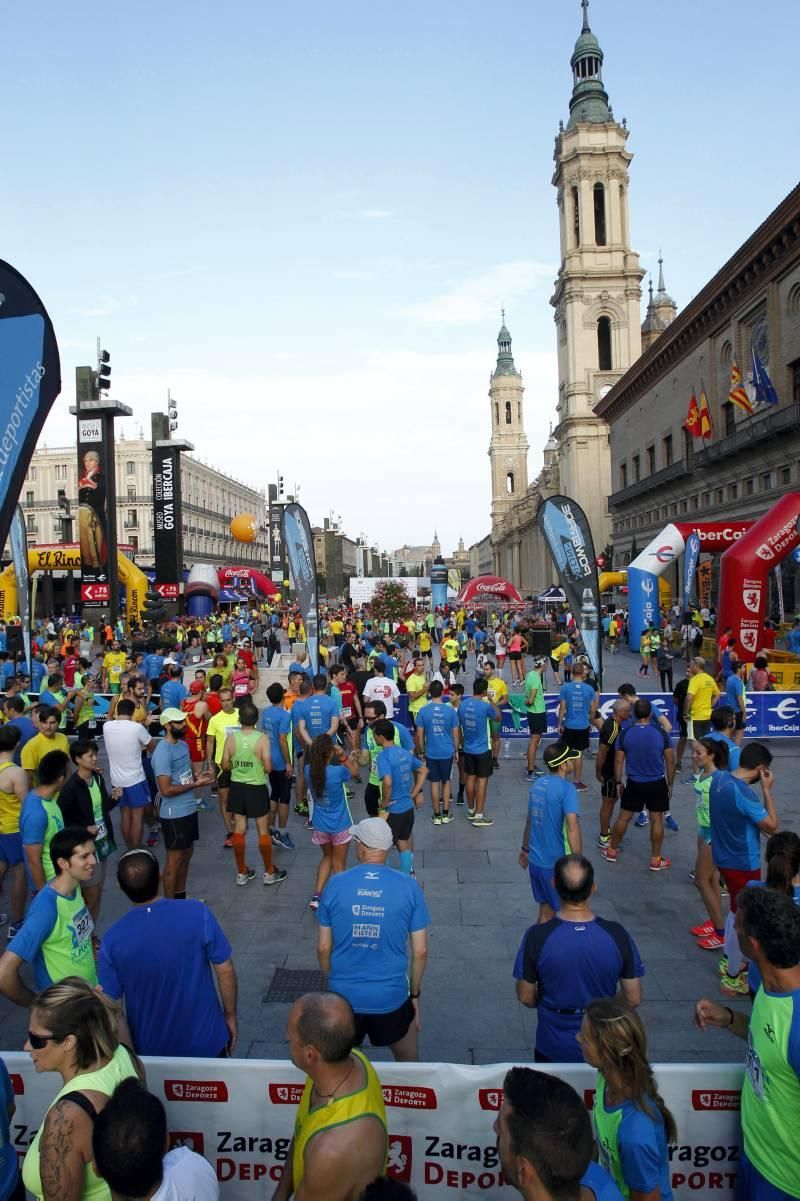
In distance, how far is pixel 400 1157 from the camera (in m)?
2.97

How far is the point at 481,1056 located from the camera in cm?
413

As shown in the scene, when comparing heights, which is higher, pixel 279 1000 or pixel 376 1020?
pixel 376 1020

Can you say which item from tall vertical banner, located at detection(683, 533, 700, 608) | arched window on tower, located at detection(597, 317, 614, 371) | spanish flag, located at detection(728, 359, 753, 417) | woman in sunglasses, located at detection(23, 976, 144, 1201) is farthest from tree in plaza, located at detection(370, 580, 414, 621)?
arched window on tower, located at detection(597, 317, 614, 371)

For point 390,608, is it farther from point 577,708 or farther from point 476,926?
point 476,926

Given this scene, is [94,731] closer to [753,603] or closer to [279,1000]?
[279,1000]

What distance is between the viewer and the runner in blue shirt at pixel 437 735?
7.98 meters

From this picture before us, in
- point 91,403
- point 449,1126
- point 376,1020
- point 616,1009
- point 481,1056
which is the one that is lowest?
point 481,1056

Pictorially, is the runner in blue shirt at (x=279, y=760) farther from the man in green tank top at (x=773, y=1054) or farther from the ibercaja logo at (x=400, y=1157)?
the man in green tank top at (x=773, y=1054)

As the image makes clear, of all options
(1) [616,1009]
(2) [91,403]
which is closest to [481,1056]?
(1) [616,1009]

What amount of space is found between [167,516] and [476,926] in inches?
1335

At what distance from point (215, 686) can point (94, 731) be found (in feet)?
12.4

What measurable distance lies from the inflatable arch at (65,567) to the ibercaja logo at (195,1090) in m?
29.6

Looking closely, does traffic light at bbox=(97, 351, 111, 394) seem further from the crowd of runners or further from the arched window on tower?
the arched window on tower

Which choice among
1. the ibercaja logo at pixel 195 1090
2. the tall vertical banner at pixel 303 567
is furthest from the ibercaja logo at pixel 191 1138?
the tall vertical banner at pixel 303 567
